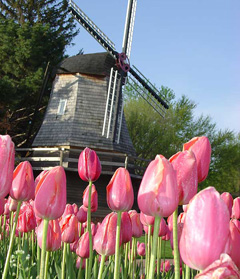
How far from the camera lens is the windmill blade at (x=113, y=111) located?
18.5m

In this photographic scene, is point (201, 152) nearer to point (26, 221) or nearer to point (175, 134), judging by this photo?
point (26, 221)

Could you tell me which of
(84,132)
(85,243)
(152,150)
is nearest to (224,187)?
(152,150)

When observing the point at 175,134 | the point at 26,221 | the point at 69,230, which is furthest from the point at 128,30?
the point at 69,230

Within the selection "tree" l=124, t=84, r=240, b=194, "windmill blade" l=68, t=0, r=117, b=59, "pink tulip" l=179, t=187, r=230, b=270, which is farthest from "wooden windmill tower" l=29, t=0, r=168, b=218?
"pink tulip" l=179, t=187, r=230, b=270

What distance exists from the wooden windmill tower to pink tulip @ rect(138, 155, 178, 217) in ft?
52.4

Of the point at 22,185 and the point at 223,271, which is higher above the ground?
the point at 22,185

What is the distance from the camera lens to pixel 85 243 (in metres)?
2.18

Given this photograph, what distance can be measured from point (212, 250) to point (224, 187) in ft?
131

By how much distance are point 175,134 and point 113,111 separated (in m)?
15.3

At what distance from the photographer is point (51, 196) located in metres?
1.53

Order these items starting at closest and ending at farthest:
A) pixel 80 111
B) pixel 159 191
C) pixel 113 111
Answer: pixel 159 191
pixel 113 111
pixel 80 111

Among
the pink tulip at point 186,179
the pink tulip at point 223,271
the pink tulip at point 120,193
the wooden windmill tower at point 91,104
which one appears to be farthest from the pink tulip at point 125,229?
the wooden windmill tower at point 91,104

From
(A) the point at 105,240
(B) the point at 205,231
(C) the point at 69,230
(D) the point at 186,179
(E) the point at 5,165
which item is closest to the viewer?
(B) the point at 205,231

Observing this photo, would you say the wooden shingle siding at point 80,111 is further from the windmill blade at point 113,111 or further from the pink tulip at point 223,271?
the pink tulip at point 223,271
